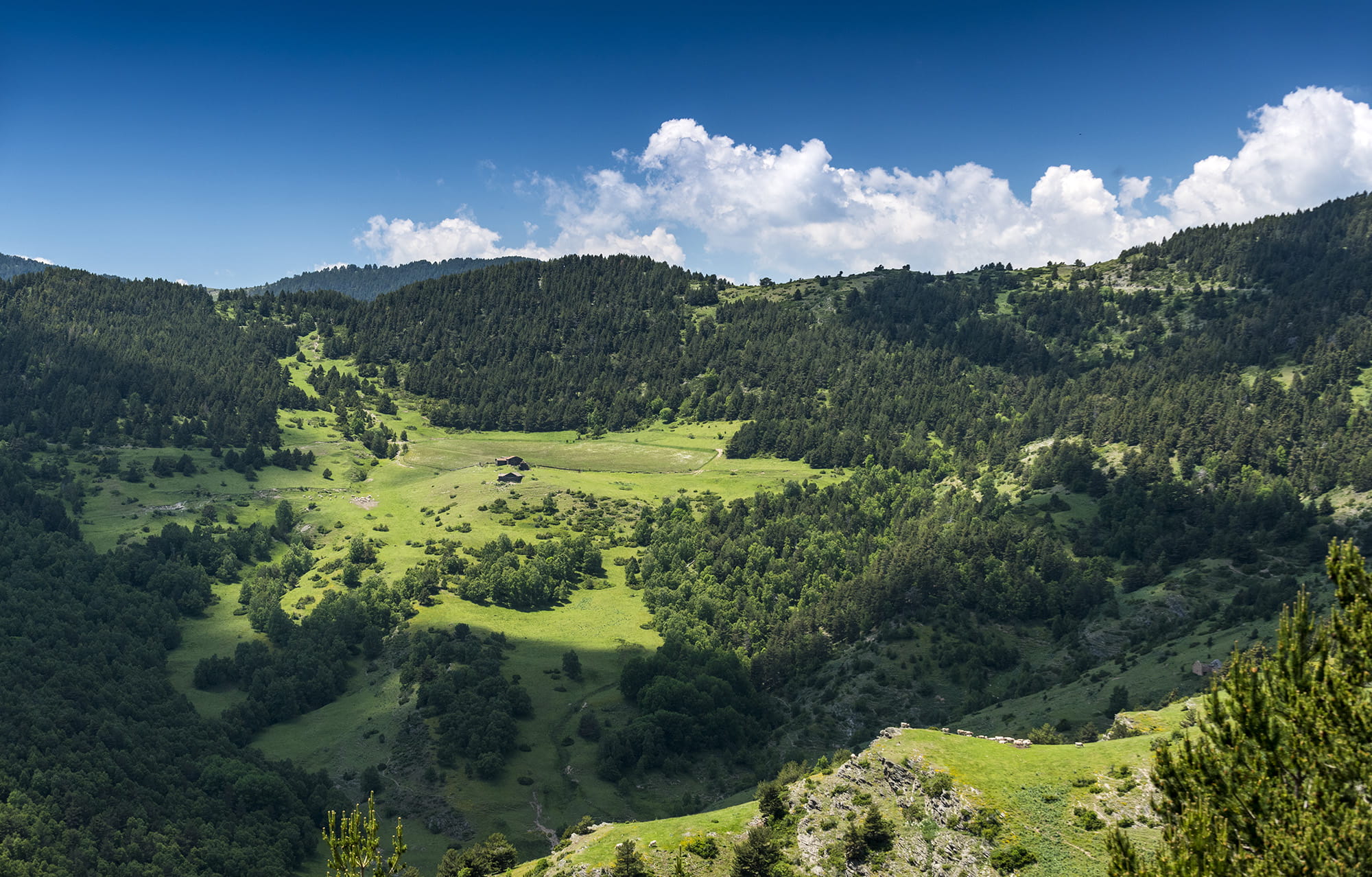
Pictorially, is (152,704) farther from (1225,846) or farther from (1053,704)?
(1225,846)

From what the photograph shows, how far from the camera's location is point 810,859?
62.9 m

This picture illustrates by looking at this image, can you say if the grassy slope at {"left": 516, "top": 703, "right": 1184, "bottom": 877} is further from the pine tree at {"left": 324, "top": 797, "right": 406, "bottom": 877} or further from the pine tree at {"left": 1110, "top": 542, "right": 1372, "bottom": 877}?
the pine tree at {"left": 324, "top": 797, "right": 406, "bottom": 877}

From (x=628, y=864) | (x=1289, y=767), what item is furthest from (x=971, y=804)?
(x=1289, y=767)

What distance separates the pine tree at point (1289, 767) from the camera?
78.0 feet

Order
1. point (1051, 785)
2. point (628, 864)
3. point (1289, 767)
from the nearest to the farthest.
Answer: point (1289, 767), point (1051, 785), point (628, 864)

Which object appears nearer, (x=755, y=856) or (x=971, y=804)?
(x=971, y=804)

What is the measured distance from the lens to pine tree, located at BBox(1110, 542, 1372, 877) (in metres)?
23.8

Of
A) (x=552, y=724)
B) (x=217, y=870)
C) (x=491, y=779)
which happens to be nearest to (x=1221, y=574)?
(x=552, y=724)

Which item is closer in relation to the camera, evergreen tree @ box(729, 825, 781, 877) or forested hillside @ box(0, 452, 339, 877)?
evergreen tree @ box(729, 825, 781, 877)

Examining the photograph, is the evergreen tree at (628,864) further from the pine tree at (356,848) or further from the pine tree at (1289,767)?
the pine tree at (1289,767)

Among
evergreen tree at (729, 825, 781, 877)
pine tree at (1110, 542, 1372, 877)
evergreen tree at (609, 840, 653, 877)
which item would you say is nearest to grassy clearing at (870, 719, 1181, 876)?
evergreen tree at (729, 825, 781, 877)

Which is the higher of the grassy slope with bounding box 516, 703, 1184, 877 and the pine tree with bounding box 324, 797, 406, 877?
the pine tree with bounding box 324, 797, 406, 877

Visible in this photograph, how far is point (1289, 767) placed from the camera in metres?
26.1

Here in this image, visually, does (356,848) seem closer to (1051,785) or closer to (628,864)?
(628,864)
